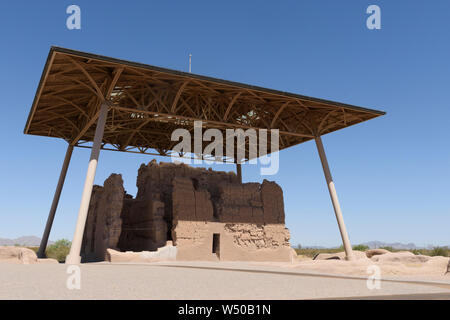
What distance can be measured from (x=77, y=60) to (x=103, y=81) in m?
3.07

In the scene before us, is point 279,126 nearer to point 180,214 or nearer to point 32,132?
point 180,214

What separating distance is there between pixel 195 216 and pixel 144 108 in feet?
23.5

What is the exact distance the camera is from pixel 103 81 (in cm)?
2102

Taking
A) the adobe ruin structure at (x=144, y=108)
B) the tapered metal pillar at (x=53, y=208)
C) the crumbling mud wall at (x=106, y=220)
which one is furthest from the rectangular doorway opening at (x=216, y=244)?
the tapered metal pillar at (x=53, y=208)

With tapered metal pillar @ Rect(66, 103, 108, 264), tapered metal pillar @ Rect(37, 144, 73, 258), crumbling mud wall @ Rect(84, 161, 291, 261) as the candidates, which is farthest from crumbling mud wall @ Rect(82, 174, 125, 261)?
tapered metal pillar @ Rect(66, 103, 108, 264)

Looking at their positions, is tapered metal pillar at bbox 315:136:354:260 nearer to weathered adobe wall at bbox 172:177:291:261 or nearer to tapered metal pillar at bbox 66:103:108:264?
weathered adobe wall at bbox 172:177:291:261

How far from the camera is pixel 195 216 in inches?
956

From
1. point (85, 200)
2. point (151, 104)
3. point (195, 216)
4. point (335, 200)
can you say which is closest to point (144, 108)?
point (151, 104)

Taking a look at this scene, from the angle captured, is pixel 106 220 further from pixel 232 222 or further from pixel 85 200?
pixel 232 222

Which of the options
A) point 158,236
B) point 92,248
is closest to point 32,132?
point 92,248

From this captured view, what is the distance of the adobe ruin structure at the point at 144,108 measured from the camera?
743 inches

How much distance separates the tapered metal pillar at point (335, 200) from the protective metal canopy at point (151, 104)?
3.47 ft

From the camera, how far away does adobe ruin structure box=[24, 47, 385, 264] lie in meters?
18.9

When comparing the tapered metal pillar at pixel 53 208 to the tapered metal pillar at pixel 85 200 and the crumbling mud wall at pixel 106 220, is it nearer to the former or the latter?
the crumbling mud wall at pixel 106 220
